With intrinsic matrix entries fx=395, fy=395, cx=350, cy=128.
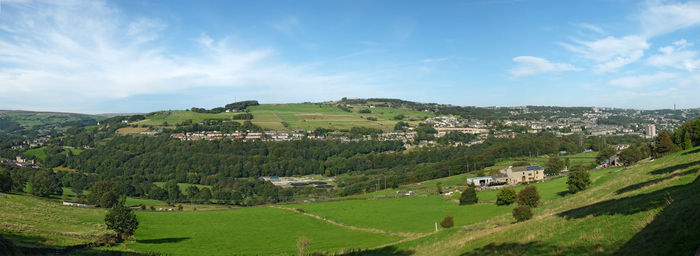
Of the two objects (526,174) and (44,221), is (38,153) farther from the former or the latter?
(526,174)

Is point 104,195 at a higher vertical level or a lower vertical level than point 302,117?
lower

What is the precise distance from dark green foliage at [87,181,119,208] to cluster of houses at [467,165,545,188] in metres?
57.1

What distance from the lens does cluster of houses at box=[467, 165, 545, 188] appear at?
2534 inches

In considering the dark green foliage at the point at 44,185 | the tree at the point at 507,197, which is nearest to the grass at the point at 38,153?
the dark green foliage at the point at 44,185

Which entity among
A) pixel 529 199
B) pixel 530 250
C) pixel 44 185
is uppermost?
pixel 530 250

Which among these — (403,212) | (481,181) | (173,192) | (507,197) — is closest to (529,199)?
(507,197)

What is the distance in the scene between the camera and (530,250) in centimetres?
1206

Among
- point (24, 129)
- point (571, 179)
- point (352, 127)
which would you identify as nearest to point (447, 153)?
point (352, 127)

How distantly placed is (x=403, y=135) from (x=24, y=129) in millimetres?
160534

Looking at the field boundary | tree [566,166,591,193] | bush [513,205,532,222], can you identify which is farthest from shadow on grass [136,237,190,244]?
tree [566,166,591,193]

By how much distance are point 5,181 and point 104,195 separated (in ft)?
43.6

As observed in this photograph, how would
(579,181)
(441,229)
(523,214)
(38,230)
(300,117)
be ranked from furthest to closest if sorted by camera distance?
(300,117), (579,181), (38,230), (441,229), (523,214)

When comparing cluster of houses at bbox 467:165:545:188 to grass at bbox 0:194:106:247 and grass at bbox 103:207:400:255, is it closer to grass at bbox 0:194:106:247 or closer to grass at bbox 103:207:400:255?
grass at bbox 103:207:400:255

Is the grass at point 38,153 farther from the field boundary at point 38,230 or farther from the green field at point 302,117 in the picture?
the field boundary at point 38,230
